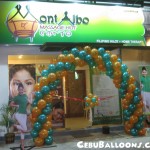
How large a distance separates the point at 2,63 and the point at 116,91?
3701 millimetres

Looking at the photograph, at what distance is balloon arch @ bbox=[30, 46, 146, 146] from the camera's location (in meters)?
6.63

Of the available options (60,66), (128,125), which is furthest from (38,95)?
(128,125)

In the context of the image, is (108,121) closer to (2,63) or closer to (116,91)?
(116,91)

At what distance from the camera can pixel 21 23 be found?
7.79 meters

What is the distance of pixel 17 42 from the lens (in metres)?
7.72

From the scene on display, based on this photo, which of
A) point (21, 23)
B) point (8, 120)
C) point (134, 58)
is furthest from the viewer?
point (134, 58)

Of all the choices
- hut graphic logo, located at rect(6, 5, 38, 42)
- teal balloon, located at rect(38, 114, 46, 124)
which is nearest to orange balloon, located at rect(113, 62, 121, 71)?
teal balloon, located at rect(38, 114, 46, 124)

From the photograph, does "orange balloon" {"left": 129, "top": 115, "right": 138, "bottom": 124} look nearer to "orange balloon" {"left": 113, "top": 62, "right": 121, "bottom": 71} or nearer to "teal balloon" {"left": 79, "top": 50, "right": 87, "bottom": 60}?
"orange balloon" {"left": 113, "top": 62, "right": 121, "bottom": 71}

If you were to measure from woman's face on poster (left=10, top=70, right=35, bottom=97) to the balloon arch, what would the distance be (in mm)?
1155

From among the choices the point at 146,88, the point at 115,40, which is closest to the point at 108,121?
the point at 146,88

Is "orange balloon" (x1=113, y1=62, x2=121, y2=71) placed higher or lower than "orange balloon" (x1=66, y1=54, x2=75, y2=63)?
lower

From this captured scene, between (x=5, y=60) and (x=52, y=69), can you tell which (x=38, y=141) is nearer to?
(x=52, y=69)

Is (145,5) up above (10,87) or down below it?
above

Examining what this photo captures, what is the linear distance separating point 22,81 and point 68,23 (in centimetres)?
221
